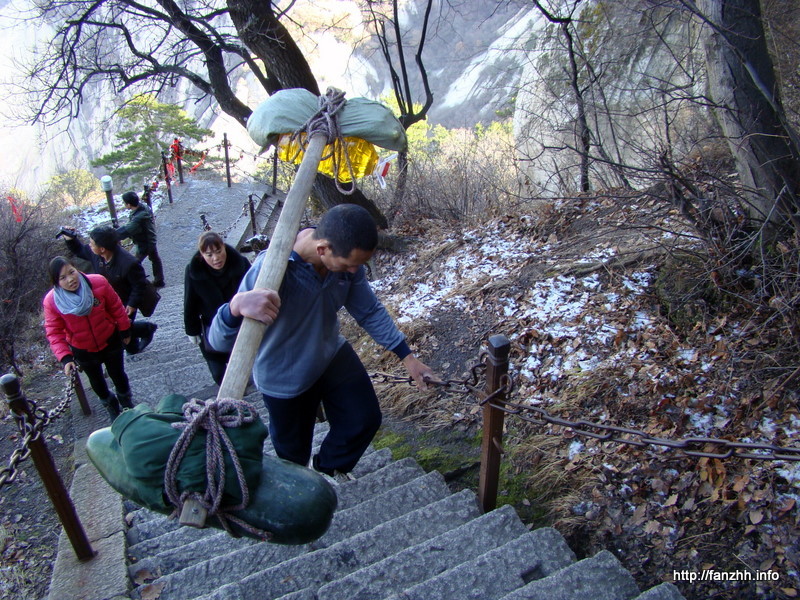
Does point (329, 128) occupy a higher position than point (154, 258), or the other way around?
point (154, 258)

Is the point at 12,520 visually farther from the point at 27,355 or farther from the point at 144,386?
the point at 27,355

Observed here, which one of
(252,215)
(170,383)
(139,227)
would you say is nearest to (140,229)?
(139,227)

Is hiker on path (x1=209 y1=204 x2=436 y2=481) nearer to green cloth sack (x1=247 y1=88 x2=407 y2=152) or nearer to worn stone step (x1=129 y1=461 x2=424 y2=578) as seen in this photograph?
worn stone step (x1=129 y1=461 x2=424 y2=578)

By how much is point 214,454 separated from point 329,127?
229cm

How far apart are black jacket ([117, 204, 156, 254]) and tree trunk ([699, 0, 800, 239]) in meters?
7.88

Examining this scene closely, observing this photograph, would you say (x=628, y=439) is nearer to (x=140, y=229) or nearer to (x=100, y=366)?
(x=100, y=366)

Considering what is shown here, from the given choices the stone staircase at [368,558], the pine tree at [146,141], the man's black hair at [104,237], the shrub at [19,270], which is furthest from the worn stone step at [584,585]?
the pine tree at [146,141]

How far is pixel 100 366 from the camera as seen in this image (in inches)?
190

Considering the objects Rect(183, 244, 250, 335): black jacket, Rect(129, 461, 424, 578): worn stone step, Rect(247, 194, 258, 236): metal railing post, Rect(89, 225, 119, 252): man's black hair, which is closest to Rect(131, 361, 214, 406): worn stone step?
Rect(89, 225, 119, 252): man's black hair

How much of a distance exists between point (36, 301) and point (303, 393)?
42.0ft

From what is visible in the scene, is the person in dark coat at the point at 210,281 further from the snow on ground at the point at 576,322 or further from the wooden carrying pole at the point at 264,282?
the snow on ground at the point at 576,322

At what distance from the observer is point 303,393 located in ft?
9.38

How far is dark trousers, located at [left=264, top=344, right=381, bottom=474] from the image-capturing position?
2.92m

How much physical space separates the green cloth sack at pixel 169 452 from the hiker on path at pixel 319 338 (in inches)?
22.1
